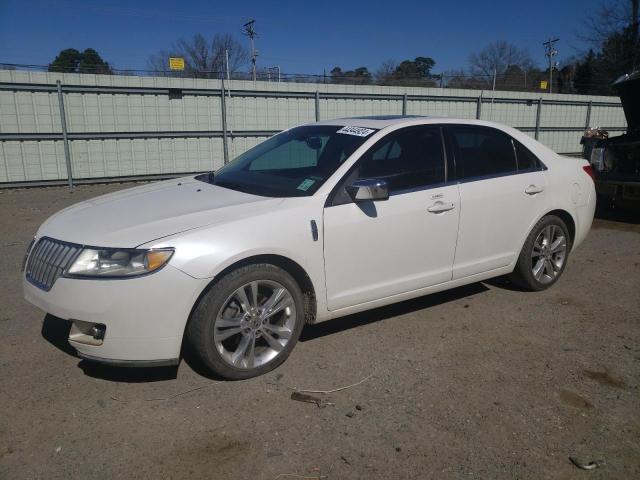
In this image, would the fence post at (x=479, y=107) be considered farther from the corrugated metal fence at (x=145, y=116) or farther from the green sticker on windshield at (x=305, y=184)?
the green sticker on windshield at (x=305, y=184)

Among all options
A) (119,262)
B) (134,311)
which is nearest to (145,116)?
(119,262)

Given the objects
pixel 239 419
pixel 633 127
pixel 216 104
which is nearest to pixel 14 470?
pixel 239 419

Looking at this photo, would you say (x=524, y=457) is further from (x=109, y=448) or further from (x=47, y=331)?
(x=47, y=331)

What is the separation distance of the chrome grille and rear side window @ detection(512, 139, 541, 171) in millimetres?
3592

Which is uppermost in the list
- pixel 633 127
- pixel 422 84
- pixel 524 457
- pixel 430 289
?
pixel 422 84

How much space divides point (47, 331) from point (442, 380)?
9.57 ft

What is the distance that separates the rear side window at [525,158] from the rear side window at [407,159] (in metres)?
0.90

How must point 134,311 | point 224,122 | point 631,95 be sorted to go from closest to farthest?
point 134,311
point 631,95
point 224,122

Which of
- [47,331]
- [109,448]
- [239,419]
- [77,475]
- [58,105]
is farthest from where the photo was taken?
[58,105]

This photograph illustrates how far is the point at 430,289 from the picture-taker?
4.20 meters

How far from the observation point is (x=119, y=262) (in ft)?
9.85

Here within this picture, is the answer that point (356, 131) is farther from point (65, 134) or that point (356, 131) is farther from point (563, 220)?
point (65, 134)

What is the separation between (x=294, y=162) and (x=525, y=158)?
2.04 meters

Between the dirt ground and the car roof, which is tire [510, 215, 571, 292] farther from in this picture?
the car roof
